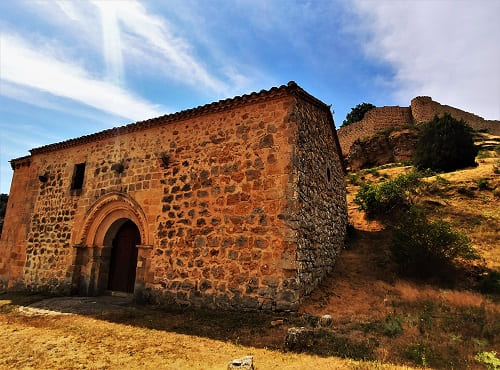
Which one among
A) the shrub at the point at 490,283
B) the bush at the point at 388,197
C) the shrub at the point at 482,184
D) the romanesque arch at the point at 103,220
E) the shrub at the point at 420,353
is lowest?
the shrub at the point at 420,353

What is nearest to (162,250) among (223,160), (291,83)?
(223,160)

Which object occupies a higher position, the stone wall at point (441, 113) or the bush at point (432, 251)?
the stone wall at point (441, 113)

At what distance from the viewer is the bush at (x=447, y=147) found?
19.0 m

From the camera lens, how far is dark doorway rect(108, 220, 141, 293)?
10.1 metres

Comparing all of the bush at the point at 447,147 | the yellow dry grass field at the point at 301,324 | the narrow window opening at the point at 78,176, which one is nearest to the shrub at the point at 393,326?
the yellow dry grass field at the point at 301,324

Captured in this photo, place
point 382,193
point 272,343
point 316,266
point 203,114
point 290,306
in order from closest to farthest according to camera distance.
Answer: point 272,343
point 290,306
point 316,266
point 203,114
point 382,193

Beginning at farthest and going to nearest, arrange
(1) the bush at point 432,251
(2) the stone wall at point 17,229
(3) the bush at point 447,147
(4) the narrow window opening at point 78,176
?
(3) the bush at point 447,147 → (2) the stone wall at point 17,229 → (4) the narrow window opening at point 78,176 → (1) the bush at point 432,251

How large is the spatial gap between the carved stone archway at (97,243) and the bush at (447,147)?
1891cm

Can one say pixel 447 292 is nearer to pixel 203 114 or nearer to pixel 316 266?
pixel 316 266

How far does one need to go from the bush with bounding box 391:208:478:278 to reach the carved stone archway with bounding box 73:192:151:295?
8775 mm

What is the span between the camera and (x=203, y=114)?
8.90 metres

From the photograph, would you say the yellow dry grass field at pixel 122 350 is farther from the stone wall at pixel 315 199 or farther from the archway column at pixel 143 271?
the stone wall at pixel 315 199

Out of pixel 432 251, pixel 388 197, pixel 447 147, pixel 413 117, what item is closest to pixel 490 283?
pixel 432 251

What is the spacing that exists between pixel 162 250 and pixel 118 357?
4008mm
